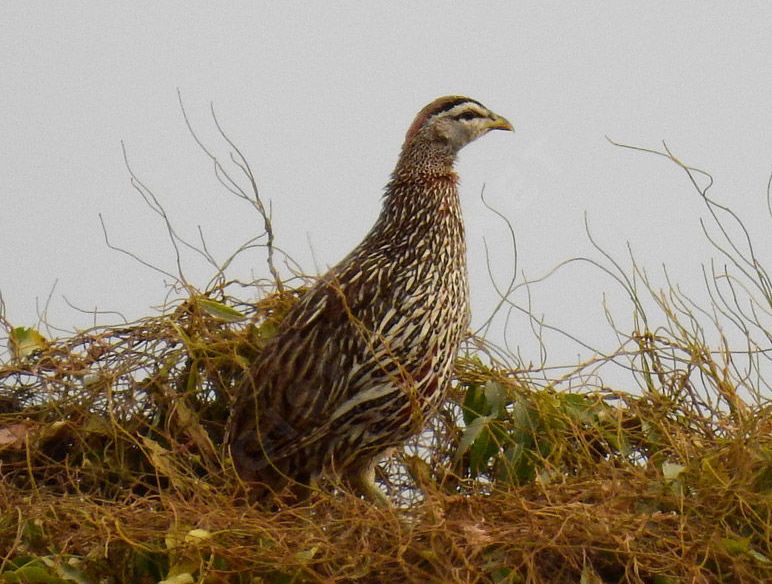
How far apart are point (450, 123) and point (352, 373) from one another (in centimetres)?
120

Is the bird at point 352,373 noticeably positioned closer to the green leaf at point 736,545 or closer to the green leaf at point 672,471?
the green leaf at point 672,471

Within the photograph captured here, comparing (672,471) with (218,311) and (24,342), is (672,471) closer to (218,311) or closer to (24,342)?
(218,311)

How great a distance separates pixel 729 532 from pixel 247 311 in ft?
7.13

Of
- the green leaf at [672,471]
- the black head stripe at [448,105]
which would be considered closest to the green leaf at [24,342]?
the black head stripe at [448,105]

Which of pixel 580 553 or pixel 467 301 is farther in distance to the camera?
pixel 467 301

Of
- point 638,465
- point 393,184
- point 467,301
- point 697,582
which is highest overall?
point 393,184

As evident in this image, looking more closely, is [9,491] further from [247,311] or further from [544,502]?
[544,502]

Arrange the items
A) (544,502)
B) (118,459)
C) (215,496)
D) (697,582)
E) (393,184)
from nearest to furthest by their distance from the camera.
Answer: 1. (697,582)
2. (544,502)
3. (215,496)
4. (118,459)
5. (393,184)

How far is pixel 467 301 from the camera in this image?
5227mm

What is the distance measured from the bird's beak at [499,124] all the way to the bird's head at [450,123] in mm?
32

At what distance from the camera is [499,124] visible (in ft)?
18.8

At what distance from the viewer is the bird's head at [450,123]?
556 centimetres

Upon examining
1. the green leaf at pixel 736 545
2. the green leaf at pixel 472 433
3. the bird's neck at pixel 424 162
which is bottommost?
the green leaf at pixel 736 545

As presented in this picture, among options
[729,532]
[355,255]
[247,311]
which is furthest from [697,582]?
[247,311]
